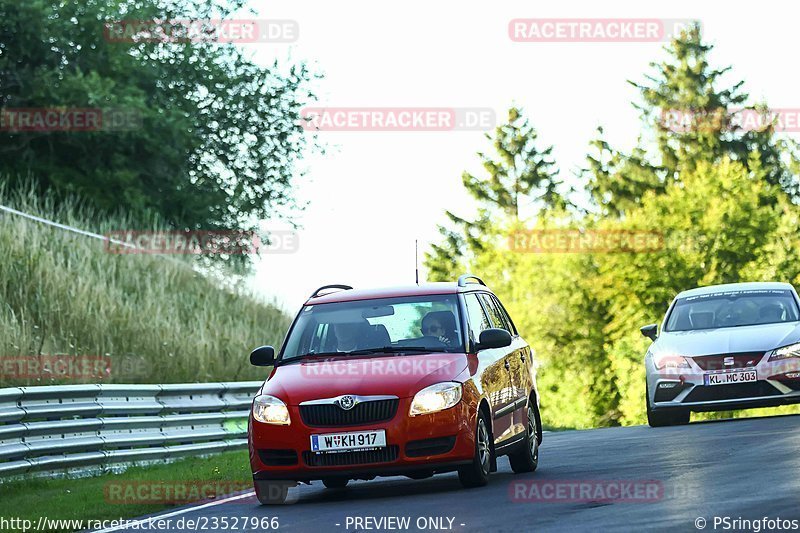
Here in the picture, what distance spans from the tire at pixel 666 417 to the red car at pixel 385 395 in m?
6.76

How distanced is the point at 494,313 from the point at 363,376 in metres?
2.83

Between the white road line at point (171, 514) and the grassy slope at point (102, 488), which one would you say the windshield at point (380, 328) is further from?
the grassy slope at point (102, 488)

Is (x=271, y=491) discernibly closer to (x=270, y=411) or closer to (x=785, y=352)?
(x=270, y=411)

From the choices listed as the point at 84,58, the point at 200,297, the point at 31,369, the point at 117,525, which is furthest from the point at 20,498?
the point at 84,58

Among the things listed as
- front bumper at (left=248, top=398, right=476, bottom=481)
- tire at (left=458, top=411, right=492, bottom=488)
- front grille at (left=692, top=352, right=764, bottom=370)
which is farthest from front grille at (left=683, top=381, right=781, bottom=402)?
front bumper at (left=248, top=398, right=476, bottom=481)

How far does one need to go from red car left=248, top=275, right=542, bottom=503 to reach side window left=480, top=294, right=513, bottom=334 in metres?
0.83

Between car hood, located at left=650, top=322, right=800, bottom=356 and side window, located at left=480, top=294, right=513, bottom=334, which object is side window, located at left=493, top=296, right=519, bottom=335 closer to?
side window, located at left=480, top=294, right=513, bottom=334

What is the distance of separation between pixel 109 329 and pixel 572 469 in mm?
12230

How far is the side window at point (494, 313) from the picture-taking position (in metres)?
14.5

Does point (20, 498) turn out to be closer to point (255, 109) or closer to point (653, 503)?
point (653, 503)

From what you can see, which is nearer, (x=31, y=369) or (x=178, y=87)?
(x=31, y=369)

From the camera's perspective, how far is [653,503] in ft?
34.0

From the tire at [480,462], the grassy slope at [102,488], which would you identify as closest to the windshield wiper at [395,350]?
the tire at [480,462]

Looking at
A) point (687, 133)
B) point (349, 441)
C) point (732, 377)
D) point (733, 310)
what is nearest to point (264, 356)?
point (349, 441)
